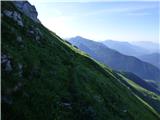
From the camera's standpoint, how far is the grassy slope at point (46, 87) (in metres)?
38.7

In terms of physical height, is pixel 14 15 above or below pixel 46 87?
above

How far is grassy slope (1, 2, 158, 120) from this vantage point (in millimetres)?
38688

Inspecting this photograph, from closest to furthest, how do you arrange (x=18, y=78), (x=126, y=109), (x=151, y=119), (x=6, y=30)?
(x=18, y=78), (x=6, y=30), (x=126, y=109), (x=151, y=119)

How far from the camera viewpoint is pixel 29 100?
40.4m

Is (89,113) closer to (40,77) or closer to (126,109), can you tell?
(40,77)

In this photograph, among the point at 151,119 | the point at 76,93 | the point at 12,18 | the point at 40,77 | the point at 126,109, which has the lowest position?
the point at 151,119

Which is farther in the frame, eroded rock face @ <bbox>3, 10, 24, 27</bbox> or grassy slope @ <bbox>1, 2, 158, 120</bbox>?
eroded rock face @ <bbox>3, 10, 24, 27</bbox>

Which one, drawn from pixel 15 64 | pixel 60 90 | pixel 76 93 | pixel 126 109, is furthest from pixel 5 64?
pixel 126 109

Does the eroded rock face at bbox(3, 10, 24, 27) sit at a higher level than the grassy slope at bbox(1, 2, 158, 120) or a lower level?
higher

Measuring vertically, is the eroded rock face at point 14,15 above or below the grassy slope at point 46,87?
above

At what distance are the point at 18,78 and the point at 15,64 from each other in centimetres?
202

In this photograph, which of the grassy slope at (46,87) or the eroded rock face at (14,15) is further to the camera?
the eroded rock face at (14,15)

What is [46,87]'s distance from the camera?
46.4 metres

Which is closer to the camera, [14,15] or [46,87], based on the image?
[46,87]
